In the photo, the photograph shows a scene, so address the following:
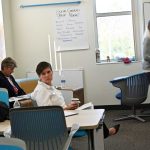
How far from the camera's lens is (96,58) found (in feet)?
20.5

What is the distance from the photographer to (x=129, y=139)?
432 centimetres

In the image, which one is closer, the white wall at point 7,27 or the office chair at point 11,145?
the office chair at point 11,145

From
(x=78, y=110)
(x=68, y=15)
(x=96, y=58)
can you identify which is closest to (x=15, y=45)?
(x=68, y=15)

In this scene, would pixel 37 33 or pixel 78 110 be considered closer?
pixel 78 110

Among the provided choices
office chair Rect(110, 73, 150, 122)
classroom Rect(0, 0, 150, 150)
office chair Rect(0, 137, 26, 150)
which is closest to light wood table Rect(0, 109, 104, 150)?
office chair Rect(0, 137, 26, 150)

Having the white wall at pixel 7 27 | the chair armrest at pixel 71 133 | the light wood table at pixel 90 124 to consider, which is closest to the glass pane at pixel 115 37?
the white wall at pixel 7 27

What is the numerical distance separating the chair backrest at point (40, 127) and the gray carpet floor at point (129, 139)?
191cm

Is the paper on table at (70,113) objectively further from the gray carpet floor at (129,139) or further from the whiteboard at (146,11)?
the whiteboard at (146,11)

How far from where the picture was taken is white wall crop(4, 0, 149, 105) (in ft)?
20.3

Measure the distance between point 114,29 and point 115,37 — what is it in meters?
0.15

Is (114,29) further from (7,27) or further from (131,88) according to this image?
(7,27)

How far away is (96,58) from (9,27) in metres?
1.76

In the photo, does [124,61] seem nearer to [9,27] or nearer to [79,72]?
[79,72]

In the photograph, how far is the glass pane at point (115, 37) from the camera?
627 cm
